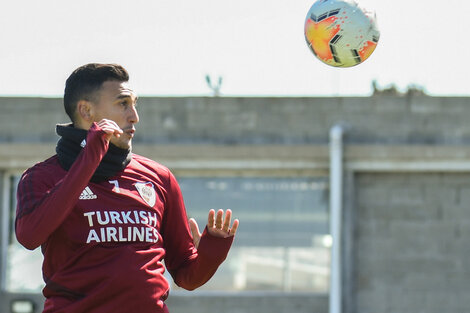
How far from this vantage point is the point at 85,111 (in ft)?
14.5

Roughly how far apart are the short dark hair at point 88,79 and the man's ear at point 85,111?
0.7 inches

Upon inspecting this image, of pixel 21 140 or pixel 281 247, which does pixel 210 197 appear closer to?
pixel 281 247

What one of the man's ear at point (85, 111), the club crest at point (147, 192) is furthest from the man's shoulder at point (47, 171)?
the club crest at point (147, 192)

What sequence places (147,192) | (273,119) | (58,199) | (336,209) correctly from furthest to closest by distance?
1. (273,119)
2. (336,209)
3. (147,192)
4. (58,199)

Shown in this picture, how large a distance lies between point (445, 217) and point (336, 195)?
157 centimetres

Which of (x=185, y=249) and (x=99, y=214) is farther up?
(x=99, y=214)

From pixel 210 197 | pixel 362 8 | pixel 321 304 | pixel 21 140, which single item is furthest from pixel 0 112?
pixel 362 8

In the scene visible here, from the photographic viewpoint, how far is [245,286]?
14.4m

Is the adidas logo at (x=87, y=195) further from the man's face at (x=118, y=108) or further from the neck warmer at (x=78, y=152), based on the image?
the man's face at (x=118, y=108)

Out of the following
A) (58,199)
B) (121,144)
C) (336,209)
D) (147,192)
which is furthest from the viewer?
(336,209)

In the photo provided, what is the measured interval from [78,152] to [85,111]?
192 mm

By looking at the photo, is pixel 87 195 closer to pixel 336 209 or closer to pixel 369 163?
pixel 336 209

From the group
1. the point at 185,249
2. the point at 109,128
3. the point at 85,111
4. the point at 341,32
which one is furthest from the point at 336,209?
the point at 109,128

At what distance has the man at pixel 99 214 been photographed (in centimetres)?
407
